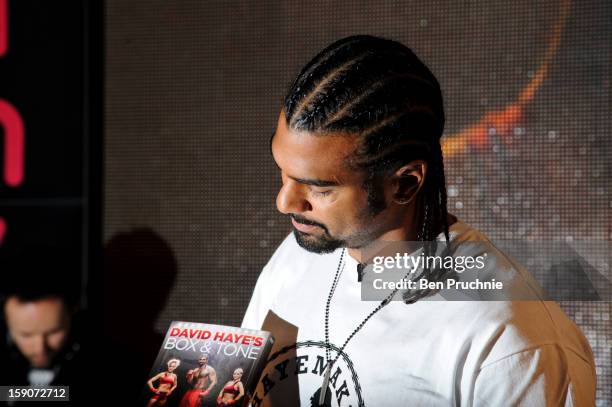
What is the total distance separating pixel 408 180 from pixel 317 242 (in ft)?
0.65

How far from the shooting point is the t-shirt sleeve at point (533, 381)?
1069 millimetres

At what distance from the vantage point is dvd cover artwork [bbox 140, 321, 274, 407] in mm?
1146

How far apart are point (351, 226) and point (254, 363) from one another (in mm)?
299

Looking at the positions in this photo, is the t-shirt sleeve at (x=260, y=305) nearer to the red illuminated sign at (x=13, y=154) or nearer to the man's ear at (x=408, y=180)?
the man's ear at (x=408, y=180)

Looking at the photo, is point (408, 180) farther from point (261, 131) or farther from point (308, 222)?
point (261, 131)

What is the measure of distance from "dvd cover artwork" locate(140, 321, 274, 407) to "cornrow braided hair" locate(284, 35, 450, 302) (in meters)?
0.34

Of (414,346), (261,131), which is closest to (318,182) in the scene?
(414,346)

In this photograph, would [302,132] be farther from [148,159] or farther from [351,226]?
[148,159]

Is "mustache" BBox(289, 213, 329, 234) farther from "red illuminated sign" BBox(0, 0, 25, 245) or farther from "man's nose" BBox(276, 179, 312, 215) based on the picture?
"red illuminated sign" BBox(0, 0, 25, 245)

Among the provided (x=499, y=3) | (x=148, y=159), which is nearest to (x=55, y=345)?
(x=148, y=159)

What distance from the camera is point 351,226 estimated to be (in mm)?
1274

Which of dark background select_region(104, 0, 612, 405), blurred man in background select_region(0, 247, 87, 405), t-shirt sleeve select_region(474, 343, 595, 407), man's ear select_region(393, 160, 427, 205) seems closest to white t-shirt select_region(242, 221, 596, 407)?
t-shirt sleeve select_region(474, 343, 595, 407)

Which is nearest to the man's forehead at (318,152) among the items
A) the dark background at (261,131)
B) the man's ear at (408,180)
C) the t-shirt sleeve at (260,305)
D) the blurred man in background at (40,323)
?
the man's ear at (408,180)

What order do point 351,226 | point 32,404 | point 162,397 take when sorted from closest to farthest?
1. point 162,397
2. point 351,226
3. point 32,404
